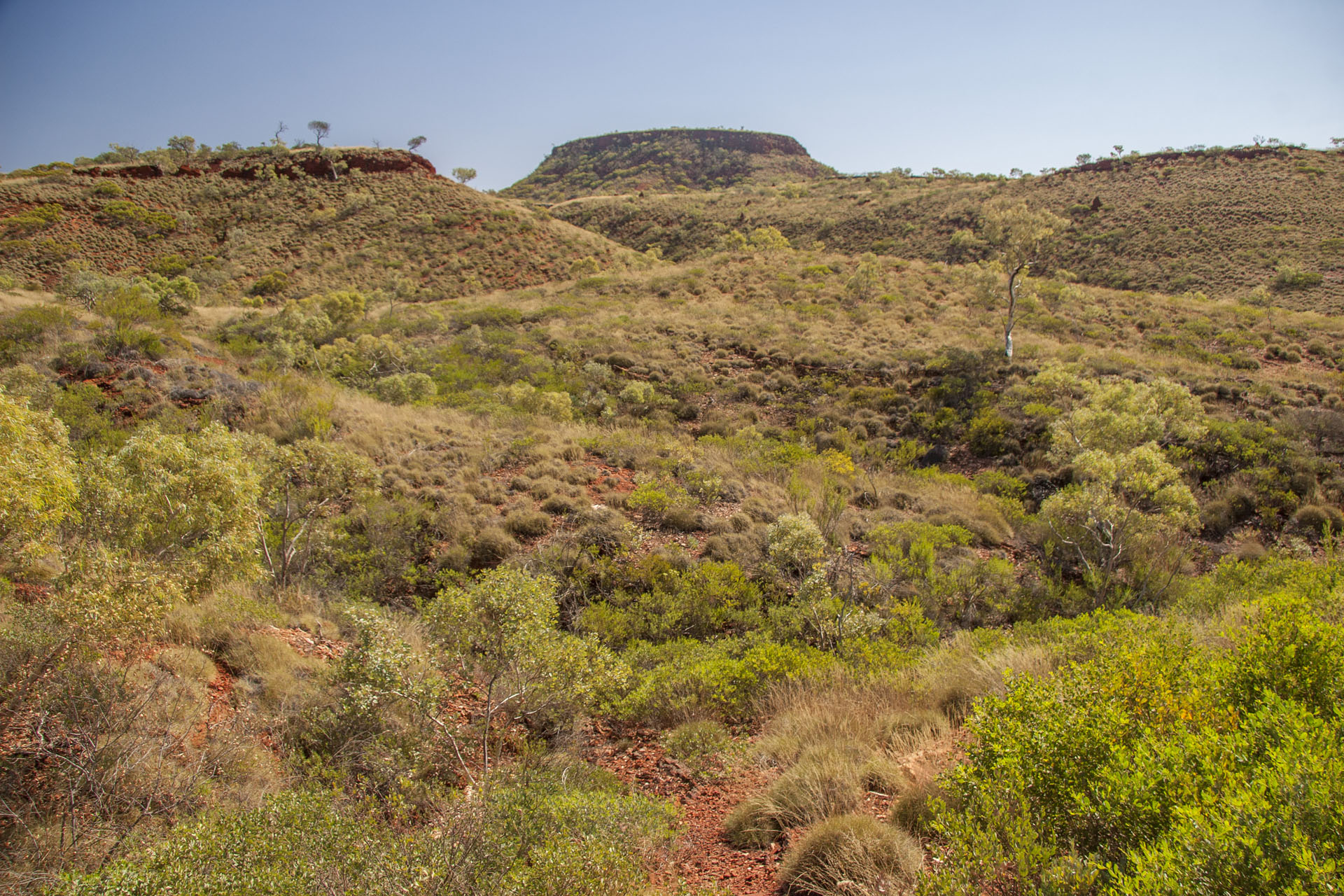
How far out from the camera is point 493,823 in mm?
3111

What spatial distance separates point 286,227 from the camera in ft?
127

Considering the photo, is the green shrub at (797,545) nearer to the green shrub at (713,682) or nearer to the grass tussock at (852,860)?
the green shrub at (713,682)

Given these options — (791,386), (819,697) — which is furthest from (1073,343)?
(819,697)

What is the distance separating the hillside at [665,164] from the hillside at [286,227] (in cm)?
3263

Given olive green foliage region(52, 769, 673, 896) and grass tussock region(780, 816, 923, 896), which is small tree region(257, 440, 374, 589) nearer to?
olive green foliage region(52, 769, 673, 896)

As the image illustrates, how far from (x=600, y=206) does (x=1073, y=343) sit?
4769 centimetres

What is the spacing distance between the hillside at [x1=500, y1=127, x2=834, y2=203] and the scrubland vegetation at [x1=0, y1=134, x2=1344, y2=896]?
67.2 meters

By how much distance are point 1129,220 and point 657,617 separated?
45.9 m

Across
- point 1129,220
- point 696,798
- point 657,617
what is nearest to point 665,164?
point 1129,220

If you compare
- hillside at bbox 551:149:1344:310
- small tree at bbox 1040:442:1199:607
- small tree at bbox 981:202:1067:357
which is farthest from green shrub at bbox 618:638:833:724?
hillside at bbox 551:149:1344:310

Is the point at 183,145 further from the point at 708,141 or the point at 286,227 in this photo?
the point at 708,141

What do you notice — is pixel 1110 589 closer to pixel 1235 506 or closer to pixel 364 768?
pixel 1235 506

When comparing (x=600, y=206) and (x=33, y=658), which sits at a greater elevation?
(x=600, y=206)

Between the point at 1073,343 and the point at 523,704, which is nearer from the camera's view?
the point at 523,704
